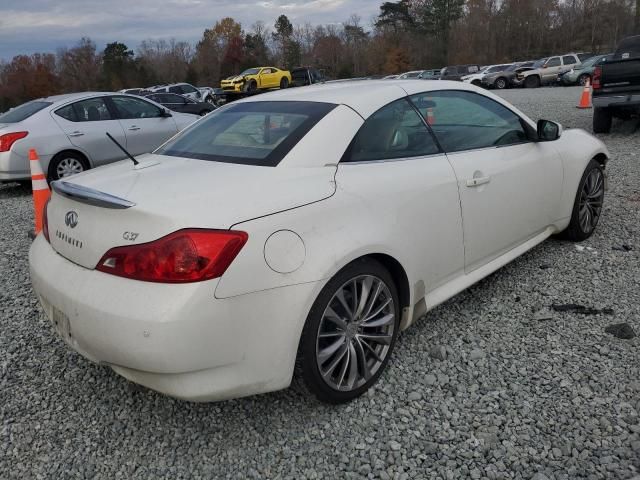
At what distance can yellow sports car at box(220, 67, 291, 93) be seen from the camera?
112 feet

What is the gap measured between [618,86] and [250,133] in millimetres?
9267

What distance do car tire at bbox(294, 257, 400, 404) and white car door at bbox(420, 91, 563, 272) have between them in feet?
2.51

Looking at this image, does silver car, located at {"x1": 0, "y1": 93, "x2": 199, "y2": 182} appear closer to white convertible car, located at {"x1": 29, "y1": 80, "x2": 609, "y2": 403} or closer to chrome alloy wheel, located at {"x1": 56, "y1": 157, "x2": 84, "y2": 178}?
→ chrome alloy wheel, located at {"x1": 56, "y1": 157, "x2": 84, "y2": 178}

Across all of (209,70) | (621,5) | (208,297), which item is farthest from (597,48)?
(208,297)

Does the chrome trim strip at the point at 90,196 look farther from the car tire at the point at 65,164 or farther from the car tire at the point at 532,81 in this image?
the car tire at the point at 532,81

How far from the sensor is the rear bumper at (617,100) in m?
9.51

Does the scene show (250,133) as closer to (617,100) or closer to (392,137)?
(392,137)

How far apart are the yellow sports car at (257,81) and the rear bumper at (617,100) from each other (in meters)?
26.0

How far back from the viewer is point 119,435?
2.45 m

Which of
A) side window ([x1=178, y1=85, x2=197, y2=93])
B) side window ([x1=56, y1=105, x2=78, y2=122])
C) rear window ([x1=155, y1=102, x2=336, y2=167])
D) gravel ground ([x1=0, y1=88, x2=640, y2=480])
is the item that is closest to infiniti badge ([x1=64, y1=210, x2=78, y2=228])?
rear window ([x1=155, y1=102, x2=336, y2=167])

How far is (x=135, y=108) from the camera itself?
902 centimetres

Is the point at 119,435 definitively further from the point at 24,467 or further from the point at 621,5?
the point at 621,5

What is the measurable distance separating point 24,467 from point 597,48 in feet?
222

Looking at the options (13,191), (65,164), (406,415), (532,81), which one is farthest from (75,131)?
(532,81)
